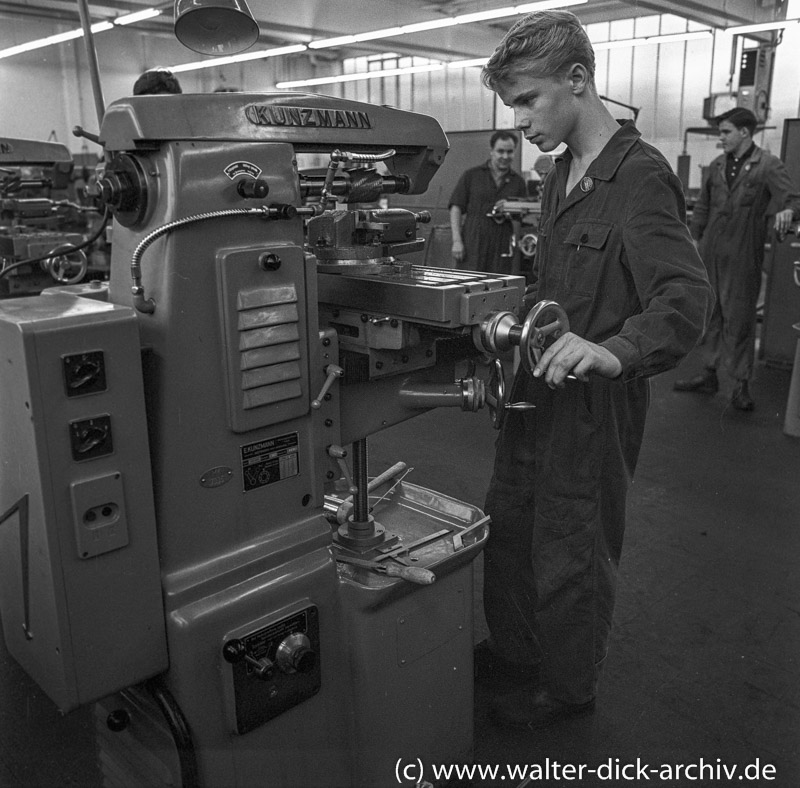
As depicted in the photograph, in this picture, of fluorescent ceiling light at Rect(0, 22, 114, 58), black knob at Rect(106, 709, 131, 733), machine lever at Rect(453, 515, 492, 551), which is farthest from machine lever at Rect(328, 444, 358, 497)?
fluorescent ceiling light at Rect(0, 22, 114, 58)

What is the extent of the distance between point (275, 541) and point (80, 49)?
9.23 m

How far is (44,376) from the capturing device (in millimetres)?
886

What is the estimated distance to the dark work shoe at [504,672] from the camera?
1737 millimetres

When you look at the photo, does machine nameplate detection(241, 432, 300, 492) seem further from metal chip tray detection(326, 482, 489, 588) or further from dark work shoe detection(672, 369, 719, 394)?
dark work shoe detection(672, 369, 719, 394)

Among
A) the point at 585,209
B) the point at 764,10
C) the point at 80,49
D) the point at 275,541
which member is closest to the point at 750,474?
the point at 585,209

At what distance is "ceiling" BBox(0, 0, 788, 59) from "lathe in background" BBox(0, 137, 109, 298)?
340 centimetres

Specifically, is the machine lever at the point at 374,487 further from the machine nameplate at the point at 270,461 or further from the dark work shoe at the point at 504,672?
the dark work shoe at the point at 504,672

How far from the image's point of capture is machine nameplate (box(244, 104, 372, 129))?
1.03 metres

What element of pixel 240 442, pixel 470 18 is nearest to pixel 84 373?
pixel 240 442

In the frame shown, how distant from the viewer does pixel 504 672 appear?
5.76ft

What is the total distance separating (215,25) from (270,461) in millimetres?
838

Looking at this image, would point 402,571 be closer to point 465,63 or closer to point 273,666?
point 273,666

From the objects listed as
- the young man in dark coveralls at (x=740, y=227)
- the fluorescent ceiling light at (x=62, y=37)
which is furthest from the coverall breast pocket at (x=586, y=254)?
the fluorescent ceiling light at (x=62, y=37)

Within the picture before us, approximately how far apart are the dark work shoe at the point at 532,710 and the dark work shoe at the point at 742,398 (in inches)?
96.5
